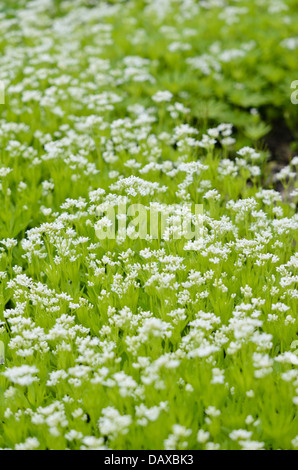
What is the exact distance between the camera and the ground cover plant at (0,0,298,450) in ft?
12.5

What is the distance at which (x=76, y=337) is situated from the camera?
458cm

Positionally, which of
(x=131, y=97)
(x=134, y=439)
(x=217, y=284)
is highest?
(x=131, y=97)

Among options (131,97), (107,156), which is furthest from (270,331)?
(131,97)

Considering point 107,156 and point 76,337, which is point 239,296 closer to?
point 76,337

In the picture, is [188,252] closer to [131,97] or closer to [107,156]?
[107,156]

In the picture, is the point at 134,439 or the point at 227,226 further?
the point at 227,226

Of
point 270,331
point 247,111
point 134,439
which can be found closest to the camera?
point 134,439

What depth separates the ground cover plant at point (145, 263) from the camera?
12.5 feet

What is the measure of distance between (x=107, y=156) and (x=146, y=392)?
Answer: 156 inches

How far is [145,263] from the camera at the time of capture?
5.37 metres

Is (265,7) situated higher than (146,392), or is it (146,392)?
(265,7)

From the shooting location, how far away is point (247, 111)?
9.65 metres

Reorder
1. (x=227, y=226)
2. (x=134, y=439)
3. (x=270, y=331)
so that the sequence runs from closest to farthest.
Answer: (x=134, y=439), (x=270, y=331), (x=227, y=226)

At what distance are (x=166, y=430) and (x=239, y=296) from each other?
5.42 feet
